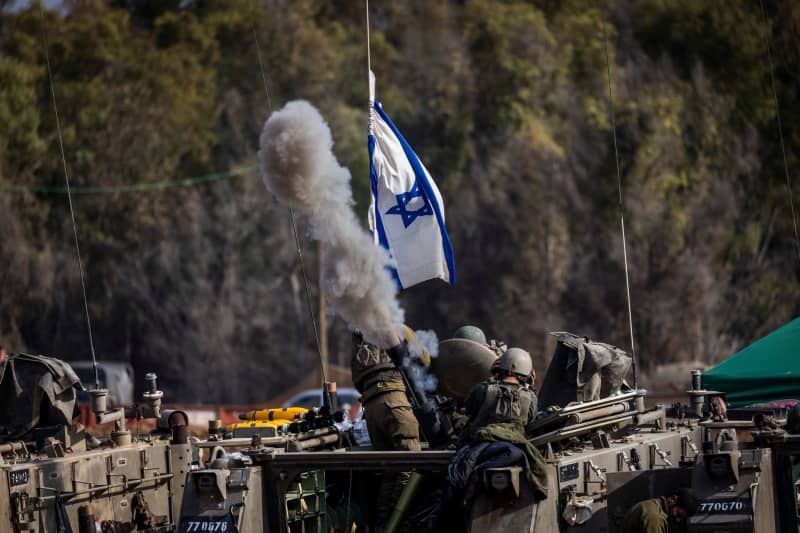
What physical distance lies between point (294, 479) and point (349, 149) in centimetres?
2821

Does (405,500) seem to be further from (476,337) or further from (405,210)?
(405,210)

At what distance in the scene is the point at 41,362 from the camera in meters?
12.6

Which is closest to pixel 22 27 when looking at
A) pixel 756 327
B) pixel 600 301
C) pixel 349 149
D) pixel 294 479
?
pixel 349 149

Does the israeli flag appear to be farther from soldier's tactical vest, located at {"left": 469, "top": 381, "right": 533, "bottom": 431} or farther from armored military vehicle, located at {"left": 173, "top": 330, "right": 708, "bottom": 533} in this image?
soldier's tactical vest, located at {"left": 469, "top": 381, "right": 533, "bottom": 431}

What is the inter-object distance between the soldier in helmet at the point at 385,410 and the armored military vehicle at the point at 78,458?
7.25ft

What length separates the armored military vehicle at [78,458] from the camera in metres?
11.6

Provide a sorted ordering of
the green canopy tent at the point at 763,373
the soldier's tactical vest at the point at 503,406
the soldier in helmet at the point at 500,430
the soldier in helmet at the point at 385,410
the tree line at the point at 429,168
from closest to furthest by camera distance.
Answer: the soldier in helmet at the point at 500,430, the soldier's tactical vest at the point at 503,406, the soldier in helmet at the point at 385,410, the green canopy tent at the point at 763,373, the tree line at the point at 429,168

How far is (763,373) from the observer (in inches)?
585

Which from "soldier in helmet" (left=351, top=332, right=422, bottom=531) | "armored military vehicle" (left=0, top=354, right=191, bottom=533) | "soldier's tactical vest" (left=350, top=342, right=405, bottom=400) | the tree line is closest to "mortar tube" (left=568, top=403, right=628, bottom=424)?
"soldier in helmet" (left=351, top=332, right=422, bottom=531)

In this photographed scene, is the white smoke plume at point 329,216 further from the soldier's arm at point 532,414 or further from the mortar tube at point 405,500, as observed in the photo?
the soldier's arm at point 532,414

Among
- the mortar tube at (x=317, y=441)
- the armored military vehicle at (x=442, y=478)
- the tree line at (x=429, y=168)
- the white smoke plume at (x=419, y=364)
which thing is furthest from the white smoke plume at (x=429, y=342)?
the tree line at (x=429, y=168)

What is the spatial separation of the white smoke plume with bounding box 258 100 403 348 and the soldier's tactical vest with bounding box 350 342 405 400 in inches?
16.5

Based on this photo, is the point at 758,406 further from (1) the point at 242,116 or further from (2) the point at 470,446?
(1) the point at 242,116

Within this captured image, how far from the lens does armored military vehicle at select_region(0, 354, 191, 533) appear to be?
38.0 ft
